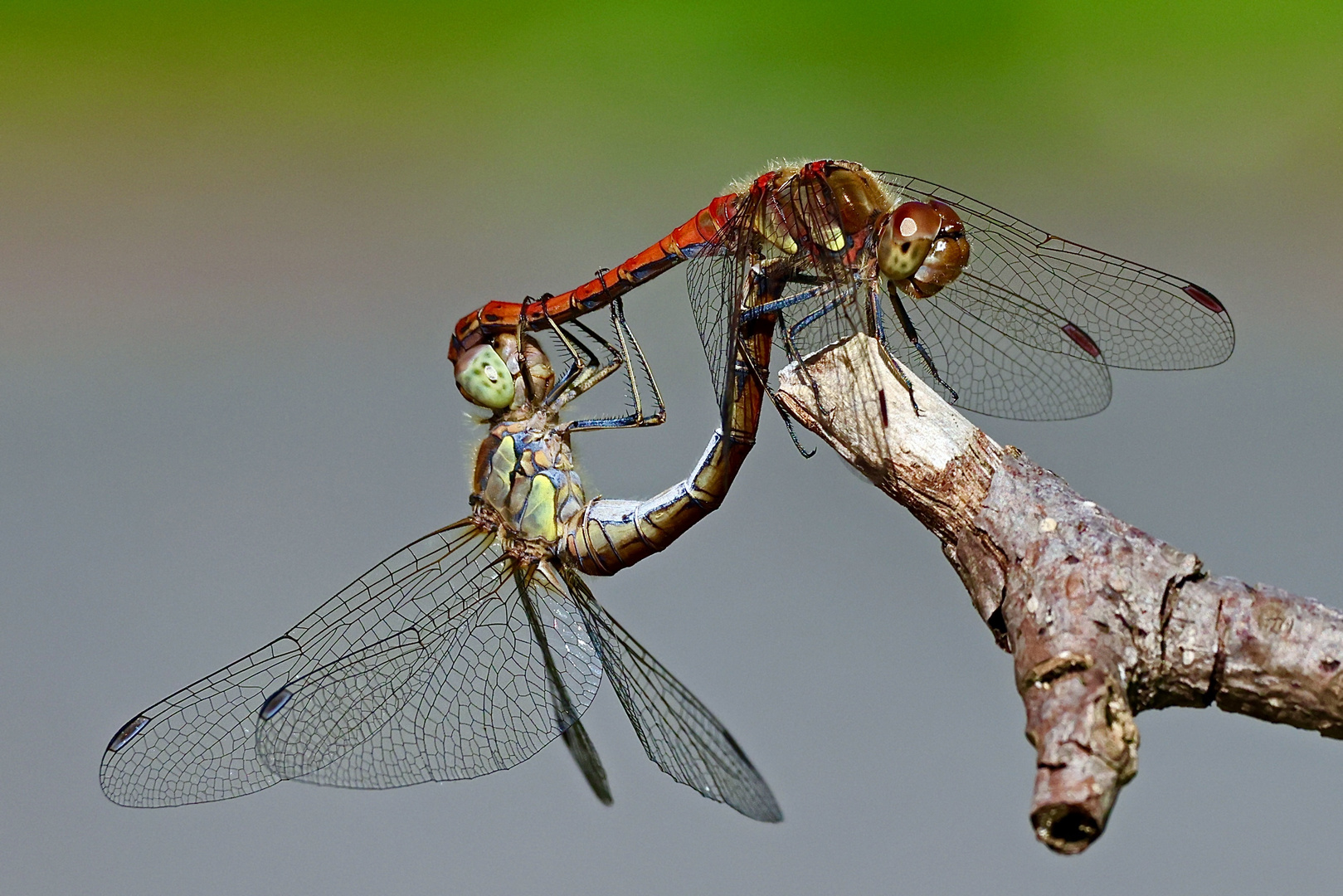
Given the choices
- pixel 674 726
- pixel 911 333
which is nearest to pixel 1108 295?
pixel 911 333

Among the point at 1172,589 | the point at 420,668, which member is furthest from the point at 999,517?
the point at 420,668

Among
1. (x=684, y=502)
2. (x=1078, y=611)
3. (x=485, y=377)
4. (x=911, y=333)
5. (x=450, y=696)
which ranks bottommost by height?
(x=1078, y=611)

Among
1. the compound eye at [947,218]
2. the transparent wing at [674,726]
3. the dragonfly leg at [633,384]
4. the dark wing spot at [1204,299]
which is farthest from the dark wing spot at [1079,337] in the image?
the transparent wing at [674,726]

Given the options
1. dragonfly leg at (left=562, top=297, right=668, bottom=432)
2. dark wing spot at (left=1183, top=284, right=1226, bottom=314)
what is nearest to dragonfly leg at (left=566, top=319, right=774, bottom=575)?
dragonfly leg at (left=562, top=297, right=668, bottom=432)

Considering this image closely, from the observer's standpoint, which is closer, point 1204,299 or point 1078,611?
point 1078,611

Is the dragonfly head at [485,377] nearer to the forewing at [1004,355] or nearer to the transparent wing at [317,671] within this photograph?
the transparent wing at [317,671]

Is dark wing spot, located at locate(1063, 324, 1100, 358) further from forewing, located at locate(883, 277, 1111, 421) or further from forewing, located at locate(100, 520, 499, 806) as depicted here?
forewing, located at locate(100, 520, 499, 806)

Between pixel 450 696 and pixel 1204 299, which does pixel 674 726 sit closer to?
pixel 450 696
